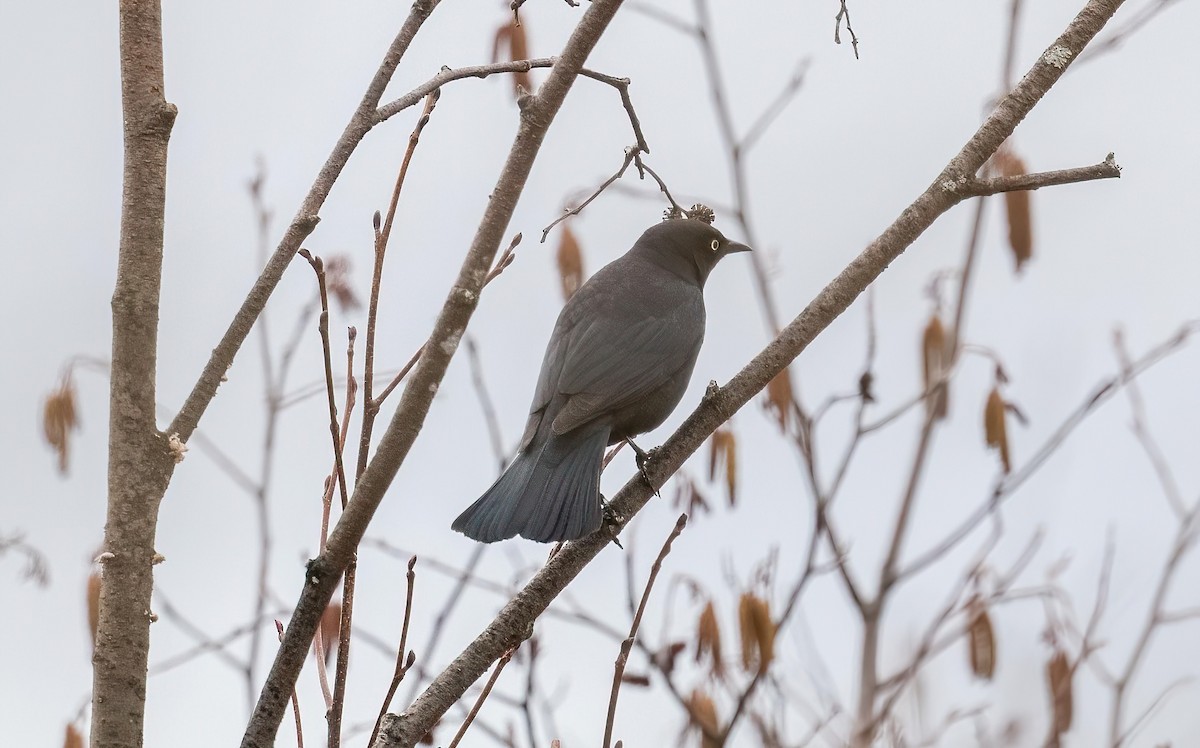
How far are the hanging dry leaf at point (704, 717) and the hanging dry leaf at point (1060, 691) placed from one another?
0.77 metres

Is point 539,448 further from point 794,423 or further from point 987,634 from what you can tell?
point 987,634

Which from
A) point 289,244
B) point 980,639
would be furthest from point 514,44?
point 980,639

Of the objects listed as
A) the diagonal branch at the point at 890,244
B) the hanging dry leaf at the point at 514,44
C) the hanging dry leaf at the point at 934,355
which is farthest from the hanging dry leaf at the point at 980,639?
the hanging dry leaf at the point at 514,44

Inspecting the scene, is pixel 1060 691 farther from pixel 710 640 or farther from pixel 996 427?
pixel 710 640

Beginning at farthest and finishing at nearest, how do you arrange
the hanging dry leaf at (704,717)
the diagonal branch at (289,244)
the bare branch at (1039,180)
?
the hanging dry leaf at (704,717) < the bare branch at (1039,180) < the diagonal branch at (289,244)

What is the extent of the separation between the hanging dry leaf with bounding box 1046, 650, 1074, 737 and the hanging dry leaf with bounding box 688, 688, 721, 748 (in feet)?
2.53

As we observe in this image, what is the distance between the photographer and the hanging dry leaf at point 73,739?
9.35 ft

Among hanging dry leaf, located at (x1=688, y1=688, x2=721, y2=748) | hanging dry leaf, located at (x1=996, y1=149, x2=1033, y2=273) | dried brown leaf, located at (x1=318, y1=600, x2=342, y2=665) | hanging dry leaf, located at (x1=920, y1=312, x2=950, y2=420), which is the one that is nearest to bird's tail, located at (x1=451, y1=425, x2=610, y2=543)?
dried brown leaf, located at (x1=318, y1=600, x2=342, y2=665)

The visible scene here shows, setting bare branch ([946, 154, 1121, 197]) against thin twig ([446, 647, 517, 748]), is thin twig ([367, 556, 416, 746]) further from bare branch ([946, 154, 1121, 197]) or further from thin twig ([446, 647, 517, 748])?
bare branch ([946, 154, 1121, 197])

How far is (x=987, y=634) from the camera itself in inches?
122

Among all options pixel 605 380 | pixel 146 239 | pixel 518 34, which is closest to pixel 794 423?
pixel 605 380

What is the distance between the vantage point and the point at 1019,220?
3146 millimetres

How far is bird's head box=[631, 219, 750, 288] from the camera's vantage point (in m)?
4.09

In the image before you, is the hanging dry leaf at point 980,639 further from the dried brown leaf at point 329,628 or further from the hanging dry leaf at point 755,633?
the dried brown leaf at point 329,628
